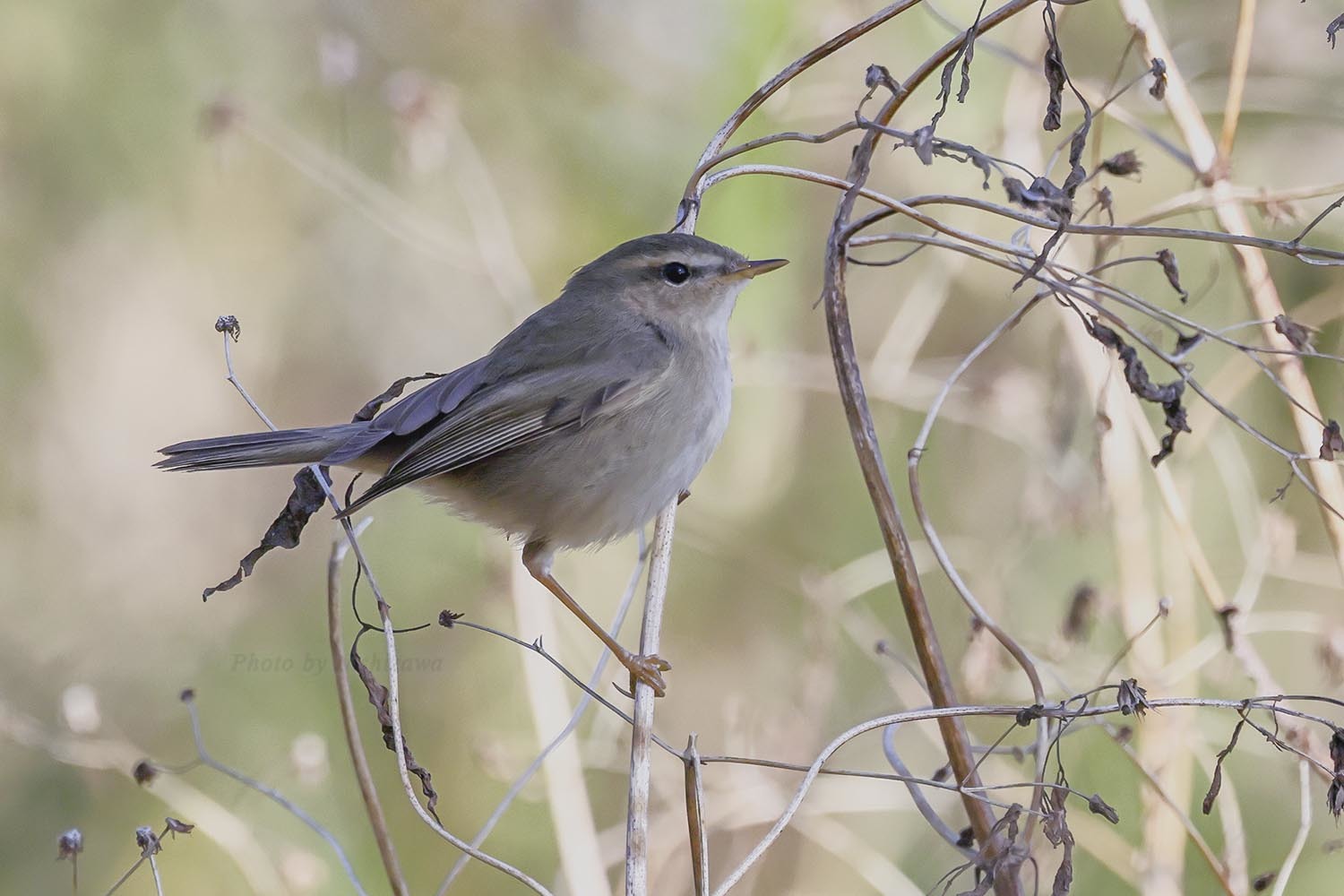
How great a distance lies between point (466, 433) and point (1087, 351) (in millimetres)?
1918

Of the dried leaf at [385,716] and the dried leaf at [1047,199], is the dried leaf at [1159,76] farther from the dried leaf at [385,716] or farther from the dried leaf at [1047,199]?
the dried leaf at [385,716]

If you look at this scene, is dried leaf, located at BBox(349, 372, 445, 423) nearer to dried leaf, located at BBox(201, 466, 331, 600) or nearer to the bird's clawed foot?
dried leaf, located at BBox(201, 466, 331, 600)

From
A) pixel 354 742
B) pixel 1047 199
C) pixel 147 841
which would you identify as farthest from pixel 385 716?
pixel 1047 199

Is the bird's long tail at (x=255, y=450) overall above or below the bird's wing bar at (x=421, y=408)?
below

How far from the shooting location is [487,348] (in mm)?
5203

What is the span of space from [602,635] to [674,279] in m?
1.07

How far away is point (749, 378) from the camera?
4.66 meters

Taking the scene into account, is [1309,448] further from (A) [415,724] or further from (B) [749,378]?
(A) [415,724]

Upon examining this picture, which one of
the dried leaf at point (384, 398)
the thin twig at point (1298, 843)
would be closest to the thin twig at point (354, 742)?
the dried leaf at point (384, 398)

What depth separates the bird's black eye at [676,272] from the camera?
11.6 feet

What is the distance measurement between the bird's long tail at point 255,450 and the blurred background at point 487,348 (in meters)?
0.91

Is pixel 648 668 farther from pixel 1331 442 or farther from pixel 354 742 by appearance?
pixel 1331 442

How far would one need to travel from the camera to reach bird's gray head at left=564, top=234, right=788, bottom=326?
3518 millimetres

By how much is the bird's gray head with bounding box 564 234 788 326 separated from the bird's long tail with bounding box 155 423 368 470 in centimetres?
89
